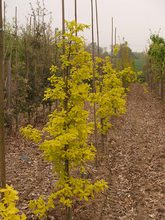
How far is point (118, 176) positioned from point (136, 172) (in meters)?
0.72

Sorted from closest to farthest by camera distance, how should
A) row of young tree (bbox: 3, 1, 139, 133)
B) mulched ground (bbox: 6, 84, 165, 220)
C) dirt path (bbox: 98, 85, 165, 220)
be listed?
mulched ground (bbox: 6, 84, 165, 220) < dirt path (bbox: 98, 85, 165, 220) < row of young tree (bbox: 3, 1, 139, 133)

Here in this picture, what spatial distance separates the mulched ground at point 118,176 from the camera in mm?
8031

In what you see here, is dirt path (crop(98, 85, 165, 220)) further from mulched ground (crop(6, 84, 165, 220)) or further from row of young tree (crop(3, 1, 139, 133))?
row of young tree (crop(3, 1, 139, 133))

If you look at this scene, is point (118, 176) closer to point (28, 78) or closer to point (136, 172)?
point (136, 172)

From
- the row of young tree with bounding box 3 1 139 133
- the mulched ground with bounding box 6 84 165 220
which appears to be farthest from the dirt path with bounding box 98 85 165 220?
the row of young tree with bounding box 3 1 139 133

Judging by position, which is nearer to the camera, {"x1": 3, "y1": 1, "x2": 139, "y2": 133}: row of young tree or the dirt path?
the dirt path

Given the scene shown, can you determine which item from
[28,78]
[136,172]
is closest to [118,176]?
[136,172]

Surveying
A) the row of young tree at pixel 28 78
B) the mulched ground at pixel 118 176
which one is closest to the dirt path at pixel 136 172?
the mulched ground at pixel 118 176

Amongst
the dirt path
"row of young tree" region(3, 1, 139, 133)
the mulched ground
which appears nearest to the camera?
the mulched ground

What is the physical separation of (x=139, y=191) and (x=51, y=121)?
4.16 meters

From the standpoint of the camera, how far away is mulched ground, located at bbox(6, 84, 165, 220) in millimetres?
8031

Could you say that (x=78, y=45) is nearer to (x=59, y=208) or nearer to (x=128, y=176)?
(x=59, y=208)

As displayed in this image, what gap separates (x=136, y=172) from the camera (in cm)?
1080

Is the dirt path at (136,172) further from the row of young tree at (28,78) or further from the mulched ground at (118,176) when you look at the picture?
the row of young tree at (28,78)
